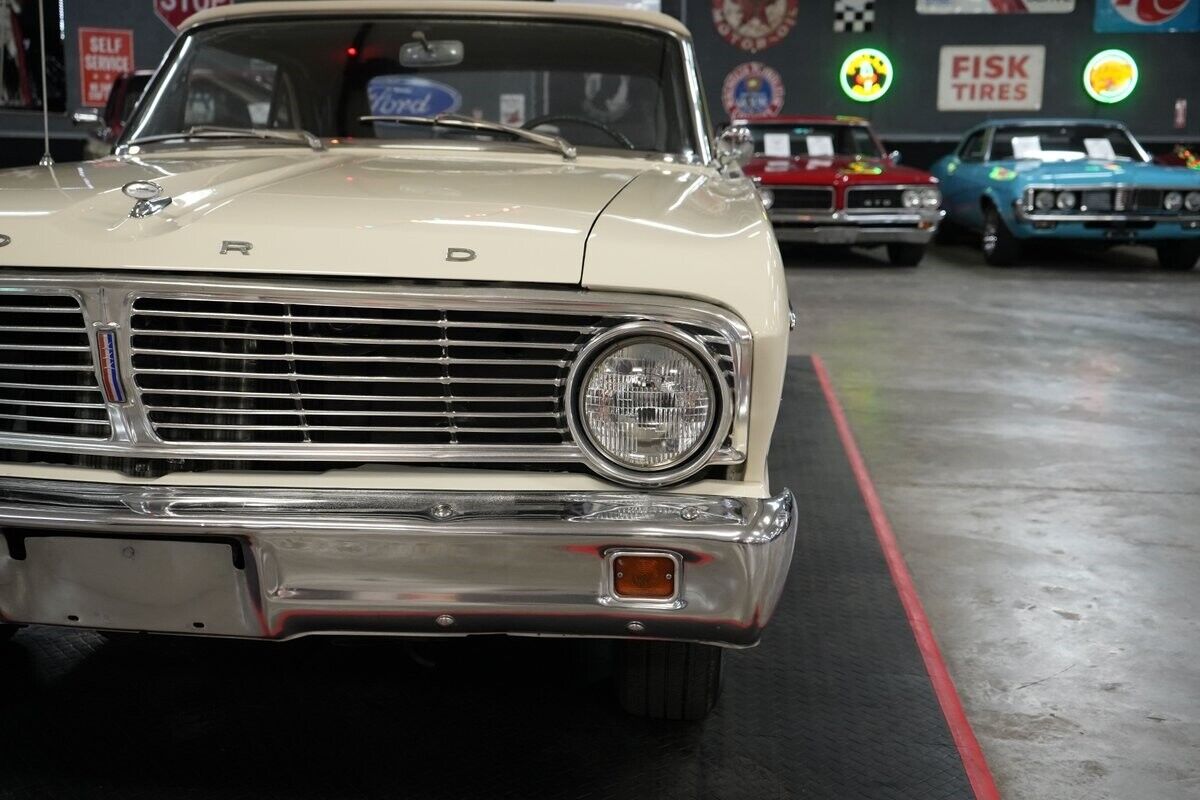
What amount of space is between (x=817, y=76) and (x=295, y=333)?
14208 mm

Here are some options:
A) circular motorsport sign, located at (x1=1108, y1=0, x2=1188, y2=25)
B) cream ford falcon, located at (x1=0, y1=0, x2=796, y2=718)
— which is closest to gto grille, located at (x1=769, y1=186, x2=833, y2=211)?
circular motorsport sign, located at (x1=1108, y1=0, x2=1188, y2=25)

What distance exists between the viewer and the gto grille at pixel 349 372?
1718 millimetres

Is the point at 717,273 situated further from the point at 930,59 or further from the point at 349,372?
the point at 930,59

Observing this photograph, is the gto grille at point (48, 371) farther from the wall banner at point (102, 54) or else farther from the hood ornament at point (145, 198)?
the wall banner at point (102, 54)

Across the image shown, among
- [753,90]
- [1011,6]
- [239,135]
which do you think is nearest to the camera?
[239,135]

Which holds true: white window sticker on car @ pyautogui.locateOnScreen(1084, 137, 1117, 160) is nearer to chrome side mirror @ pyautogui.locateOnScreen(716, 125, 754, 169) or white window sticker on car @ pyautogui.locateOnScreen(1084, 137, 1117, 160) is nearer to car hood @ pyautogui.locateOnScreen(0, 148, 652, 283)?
chrome side mirror @ pyautogui.locateOnScreen(716, 125, 754, 169)

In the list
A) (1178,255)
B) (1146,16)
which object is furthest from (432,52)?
(1146,16)

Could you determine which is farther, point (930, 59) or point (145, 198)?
point (930, 59)

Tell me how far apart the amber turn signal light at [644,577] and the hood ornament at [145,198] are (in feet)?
2.85

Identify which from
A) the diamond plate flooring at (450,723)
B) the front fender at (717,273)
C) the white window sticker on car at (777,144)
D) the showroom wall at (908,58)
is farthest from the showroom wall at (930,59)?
the front fender at (717,273)

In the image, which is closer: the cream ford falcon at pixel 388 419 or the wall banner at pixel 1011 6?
the cream ford falcon at pixel 388 419

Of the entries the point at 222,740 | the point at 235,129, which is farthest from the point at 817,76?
the point at 222,740

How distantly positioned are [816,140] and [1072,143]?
2057 millimetres

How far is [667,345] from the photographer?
1.71m
